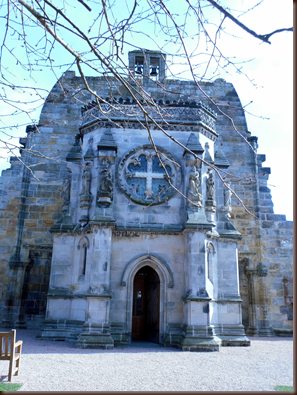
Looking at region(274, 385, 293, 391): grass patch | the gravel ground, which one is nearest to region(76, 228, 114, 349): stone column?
the gravel ground

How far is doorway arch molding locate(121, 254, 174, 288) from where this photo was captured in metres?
11.9

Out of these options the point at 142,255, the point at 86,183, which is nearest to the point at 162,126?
the point at 86,183

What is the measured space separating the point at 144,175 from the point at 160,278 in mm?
3515

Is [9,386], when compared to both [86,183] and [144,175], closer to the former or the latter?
[86,183]

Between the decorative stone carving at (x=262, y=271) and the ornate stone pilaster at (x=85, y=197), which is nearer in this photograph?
the ornate stone pilaster at (x=85, y=197)

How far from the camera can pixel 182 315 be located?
1169 centimetres

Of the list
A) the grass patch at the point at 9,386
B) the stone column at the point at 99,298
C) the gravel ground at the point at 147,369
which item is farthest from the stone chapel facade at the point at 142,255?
the grass patch at the point at 9,386

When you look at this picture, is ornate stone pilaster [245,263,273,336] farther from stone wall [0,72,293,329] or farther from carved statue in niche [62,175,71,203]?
carved statue in niche [62,175,71,203]

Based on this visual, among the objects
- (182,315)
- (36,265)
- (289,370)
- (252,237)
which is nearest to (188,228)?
(182,315)

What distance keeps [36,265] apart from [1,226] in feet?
8.10

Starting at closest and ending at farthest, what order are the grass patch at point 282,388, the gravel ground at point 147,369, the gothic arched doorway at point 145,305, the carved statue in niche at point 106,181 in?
the grass patch at point 282,388, the gravel ground at point 147,369, the carved statue in niche at point 106,181, the gothic arched doorway at point 145,305

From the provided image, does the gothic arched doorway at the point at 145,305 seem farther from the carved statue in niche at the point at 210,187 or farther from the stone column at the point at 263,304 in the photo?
the stone column at the point at 263,304

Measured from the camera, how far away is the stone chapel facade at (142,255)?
11438 mm

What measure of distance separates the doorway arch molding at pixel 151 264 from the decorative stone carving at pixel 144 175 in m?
1.90
